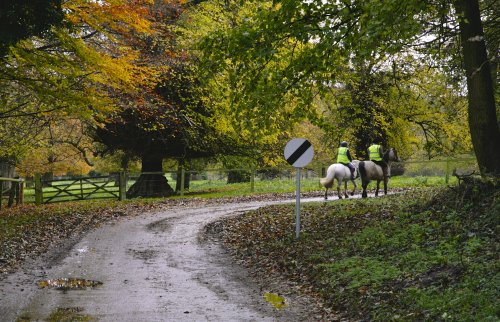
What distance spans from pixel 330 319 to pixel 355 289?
0.81 metres

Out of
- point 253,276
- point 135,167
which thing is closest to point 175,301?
point 253,276

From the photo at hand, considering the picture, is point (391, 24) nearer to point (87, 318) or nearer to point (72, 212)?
point (87, 318)

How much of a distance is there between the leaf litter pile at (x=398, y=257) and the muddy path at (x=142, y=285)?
65 centimetres

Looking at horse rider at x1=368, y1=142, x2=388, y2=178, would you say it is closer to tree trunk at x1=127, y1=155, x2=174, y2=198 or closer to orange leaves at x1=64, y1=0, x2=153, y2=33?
orange leaves at x1=64, y1=0, x2=153, y2=33

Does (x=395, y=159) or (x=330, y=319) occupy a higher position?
(x=395, y=159)

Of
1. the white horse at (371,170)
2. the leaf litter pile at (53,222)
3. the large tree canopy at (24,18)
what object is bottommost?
the leaf litter pile at (53,222)

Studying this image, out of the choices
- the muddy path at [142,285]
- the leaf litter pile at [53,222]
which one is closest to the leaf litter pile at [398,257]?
the muddy path at [142,285]

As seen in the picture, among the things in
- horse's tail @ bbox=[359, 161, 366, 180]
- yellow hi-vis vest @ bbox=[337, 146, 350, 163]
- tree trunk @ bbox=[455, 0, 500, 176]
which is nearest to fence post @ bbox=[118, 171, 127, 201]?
yellow hi-vis vest @ bbox=[337, 146, 350, 163]

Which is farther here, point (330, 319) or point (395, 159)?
point (395, 159)

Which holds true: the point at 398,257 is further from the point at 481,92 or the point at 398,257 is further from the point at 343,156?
the point at 343,156

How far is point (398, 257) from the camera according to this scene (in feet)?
28.6

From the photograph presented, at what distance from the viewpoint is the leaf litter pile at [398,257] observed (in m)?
6.58

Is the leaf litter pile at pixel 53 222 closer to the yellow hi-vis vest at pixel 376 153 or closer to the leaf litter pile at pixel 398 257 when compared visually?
the leaf litter pile at pixel 398 257

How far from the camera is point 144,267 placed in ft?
35.5
